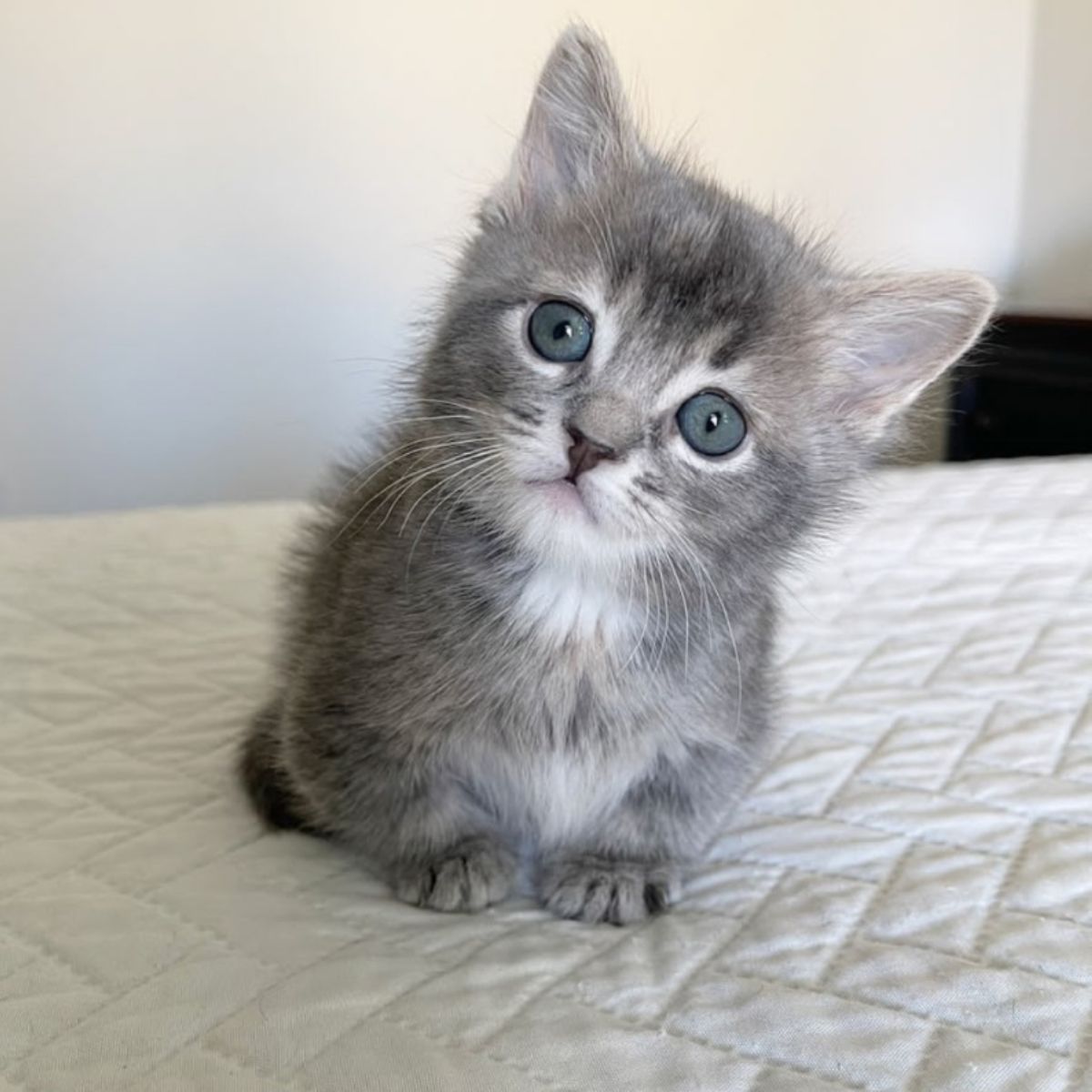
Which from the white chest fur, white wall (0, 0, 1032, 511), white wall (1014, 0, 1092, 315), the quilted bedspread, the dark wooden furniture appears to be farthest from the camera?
white wall (1014, 0, 1092, 315)

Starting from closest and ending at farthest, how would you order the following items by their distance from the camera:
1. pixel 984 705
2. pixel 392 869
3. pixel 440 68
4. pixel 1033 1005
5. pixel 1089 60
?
pixel 1033 1005 → pixel 392 869 → pixel 984 705 → pixel 440 68 → pixel 1089 60

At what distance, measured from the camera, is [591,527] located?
0.83m

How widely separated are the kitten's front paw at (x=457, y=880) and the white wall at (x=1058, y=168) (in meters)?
2.60

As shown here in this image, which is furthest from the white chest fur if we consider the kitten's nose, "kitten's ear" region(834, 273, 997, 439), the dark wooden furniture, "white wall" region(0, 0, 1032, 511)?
the dark wooden furniture

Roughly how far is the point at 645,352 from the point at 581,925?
0.42 meters

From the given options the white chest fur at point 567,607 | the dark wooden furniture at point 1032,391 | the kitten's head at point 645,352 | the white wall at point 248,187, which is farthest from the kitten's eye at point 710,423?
the dark wooden furniture at point 1032,391

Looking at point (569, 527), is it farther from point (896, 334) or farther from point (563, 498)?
point (896, 334)

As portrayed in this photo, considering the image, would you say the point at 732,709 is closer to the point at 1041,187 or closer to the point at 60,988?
the point at 60,988

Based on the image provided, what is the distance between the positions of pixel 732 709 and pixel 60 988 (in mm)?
532

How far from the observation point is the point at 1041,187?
124 inches

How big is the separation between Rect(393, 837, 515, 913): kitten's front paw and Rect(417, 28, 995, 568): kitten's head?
243 mm

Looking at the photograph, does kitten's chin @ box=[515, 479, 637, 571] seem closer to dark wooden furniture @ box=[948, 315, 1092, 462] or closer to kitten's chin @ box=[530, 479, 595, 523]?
kitten's chin @ box=[530, 479, 595, 523]

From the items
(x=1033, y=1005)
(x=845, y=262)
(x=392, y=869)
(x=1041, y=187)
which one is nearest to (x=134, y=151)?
(x=845, y=262)

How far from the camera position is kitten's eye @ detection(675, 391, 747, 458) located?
2.77 feet
